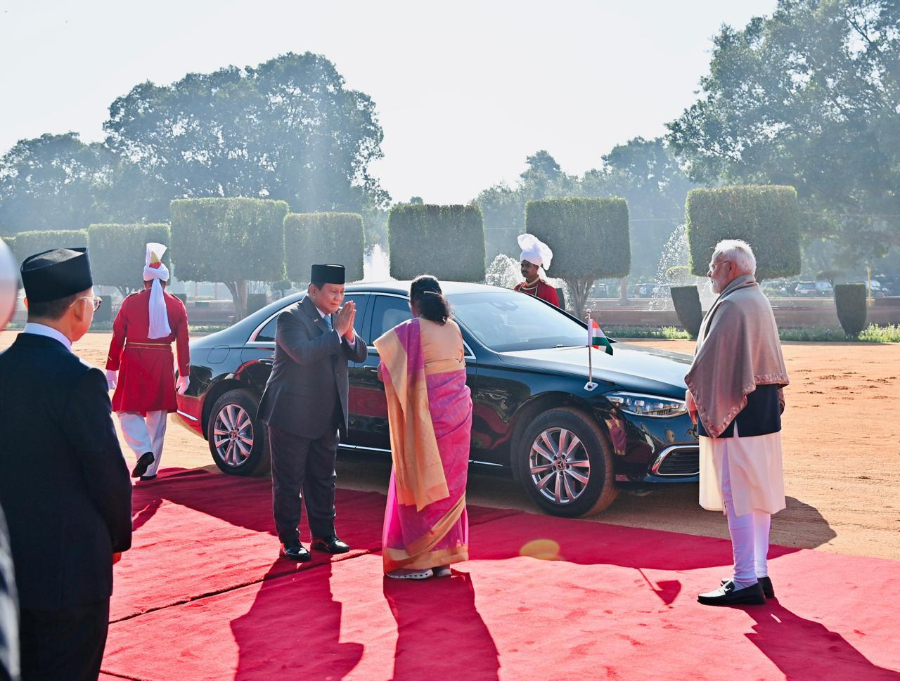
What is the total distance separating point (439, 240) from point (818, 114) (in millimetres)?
23241

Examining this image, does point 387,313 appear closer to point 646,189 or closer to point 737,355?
point 737,355

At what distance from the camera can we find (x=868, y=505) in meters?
8.60

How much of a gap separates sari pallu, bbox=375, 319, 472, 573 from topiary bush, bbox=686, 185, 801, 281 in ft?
108

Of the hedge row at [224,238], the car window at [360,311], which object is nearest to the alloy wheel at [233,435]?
the car window at [360,311]

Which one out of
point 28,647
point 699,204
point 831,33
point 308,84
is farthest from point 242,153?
point 28,647

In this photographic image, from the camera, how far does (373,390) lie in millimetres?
9328

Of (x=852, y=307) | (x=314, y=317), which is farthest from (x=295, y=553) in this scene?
(x=852, y=307)

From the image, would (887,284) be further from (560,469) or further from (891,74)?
(560,469)

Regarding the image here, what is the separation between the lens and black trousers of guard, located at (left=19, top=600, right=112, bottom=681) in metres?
3.12

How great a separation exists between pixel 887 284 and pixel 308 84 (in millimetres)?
41526

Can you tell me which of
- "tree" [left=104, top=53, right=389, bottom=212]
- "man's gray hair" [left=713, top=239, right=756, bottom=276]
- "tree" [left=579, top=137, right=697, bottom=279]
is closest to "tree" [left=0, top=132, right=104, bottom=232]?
"tree" [left=104, top=53, right=389, bottom=212]

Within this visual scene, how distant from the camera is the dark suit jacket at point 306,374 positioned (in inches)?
286

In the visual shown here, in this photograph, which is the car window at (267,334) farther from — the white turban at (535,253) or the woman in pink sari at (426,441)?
the woman in pink sari at (426,441)

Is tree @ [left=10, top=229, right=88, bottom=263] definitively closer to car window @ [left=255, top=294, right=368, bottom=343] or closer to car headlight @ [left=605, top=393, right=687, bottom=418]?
car window @ [left=255, top=294, right=368, bottom=343]
